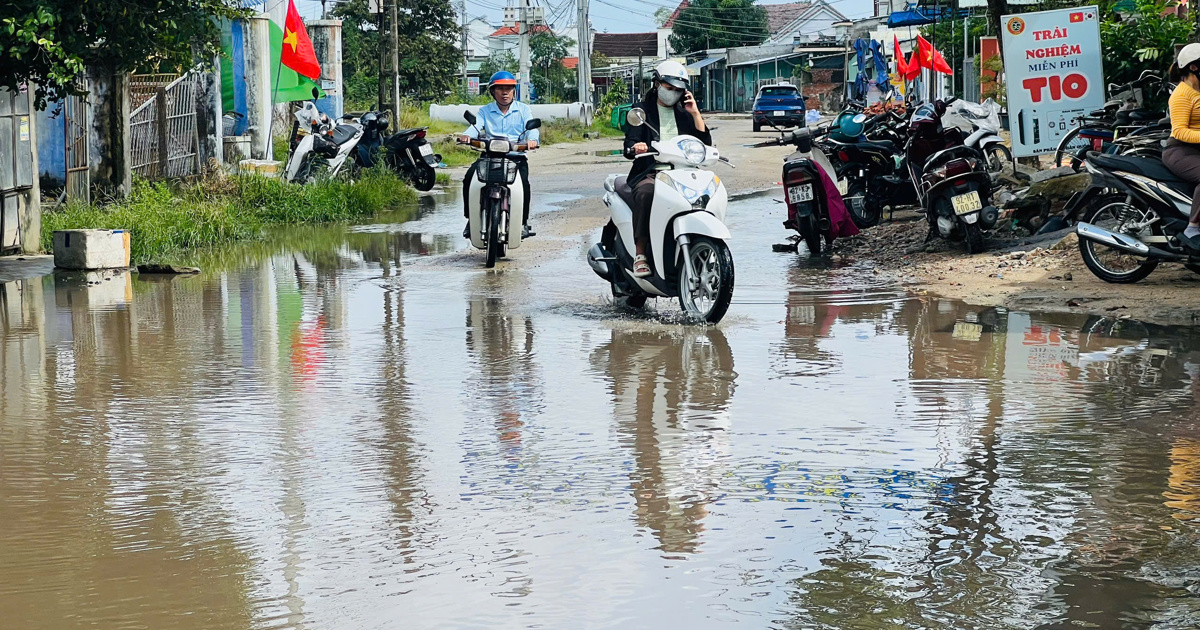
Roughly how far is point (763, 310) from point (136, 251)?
264 inches

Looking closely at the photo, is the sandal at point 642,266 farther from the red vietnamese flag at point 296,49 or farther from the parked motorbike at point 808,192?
the red vietnamese flag at point 296,49

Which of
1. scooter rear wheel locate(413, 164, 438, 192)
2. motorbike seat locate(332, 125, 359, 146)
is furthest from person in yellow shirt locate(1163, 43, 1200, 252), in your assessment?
scooter rear wheel locate(413, 164, 438, 192)

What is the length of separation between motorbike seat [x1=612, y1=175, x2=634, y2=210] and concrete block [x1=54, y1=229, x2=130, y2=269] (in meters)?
5.10

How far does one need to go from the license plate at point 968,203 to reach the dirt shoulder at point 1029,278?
1.33 feet

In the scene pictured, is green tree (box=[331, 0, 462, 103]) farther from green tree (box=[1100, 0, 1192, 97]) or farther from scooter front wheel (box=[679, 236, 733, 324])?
scooter front wheel (box=[679, 236, 733, 324])

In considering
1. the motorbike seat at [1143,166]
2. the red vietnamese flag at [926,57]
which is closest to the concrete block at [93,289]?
the motorbike seat at [1143,166]

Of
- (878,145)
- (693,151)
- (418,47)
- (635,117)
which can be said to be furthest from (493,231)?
(418,47)

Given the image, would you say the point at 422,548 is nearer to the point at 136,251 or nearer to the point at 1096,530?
the point at 1096,530

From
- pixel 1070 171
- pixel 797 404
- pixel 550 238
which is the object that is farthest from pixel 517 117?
pixel 797 404

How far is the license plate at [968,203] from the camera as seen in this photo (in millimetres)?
11617

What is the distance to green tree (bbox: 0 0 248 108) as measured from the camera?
11.9 meters

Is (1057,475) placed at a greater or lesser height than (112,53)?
lesser

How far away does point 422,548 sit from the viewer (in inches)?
173

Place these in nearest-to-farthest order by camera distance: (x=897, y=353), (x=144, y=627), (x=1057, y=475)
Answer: (x=144, y=627) < (x=1057, y=475) < (x=897, y=353)
